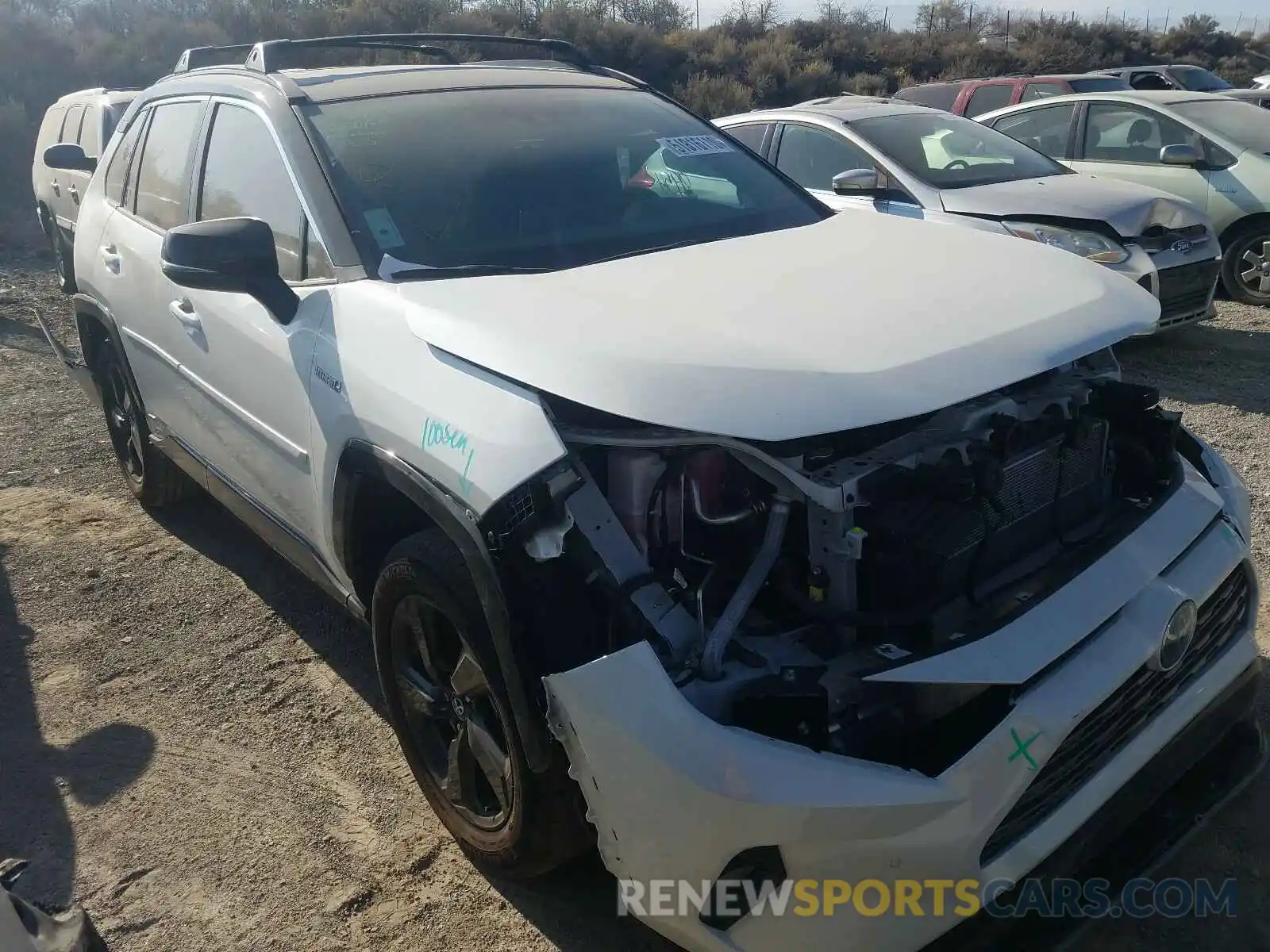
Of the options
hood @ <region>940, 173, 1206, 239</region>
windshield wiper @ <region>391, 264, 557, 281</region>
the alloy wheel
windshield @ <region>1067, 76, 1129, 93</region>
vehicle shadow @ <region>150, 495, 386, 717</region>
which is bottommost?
vehicle shadow @ <region>150, 495, 386, 717</region>

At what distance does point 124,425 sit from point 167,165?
151 centimetres

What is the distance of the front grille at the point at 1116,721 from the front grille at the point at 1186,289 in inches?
174

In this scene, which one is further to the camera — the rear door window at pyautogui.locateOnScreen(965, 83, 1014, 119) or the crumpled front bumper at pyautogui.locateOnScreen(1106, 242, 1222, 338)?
the rear door window at pyautogui.locateOnScreen(965, 83, 1014, 119)

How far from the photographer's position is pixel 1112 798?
2.27 metres

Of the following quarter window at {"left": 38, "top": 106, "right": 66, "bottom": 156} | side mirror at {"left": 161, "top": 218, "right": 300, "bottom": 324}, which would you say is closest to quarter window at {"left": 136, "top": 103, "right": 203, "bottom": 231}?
side mirror at {"left": 161, "top": 218, "right": 300, "bottom": 324}

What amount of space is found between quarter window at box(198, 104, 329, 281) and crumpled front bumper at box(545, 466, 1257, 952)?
5.40ft

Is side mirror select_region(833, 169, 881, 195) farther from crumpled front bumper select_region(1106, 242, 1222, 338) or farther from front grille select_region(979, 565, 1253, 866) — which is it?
front grille select_region(979, 565, 1253, 866)

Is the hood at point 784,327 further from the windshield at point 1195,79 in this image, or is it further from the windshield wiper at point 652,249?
the windshield at point 1195,79

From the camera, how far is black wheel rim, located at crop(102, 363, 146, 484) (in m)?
4.87

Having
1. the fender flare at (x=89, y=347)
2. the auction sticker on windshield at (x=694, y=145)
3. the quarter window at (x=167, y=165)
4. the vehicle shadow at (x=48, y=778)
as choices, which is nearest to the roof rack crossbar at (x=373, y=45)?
the quarter window at (x=167, y=165)

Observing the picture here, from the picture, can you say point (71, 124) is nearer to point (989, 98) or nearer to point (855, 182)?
point (855, 182)

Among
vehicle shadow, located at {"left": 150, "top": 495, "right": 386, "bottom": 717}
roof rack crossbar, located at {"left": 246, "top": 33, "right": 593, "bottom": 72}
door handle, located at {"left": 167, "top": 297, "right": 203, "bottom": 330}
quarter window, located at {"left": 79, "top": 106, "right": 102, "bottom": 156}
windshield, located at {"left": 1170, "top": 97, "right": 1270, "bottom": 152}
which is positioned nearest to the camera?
door handle, located at {"left": 167, "top": 297, "right": 203, "bottom": 330}

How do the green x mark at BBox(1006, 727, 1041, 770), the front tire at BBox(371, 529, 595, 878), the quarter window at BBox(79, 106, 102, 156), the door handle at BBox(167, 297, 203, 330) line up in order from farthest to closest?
1. the quarter window at BBox(79, 106, 102, 156)
2. the door handle at BBox(167, 297, 203, 330)
3. the front tire at BBox(371, 529, 595, 878)
4. the green x mark at BBox(1006, 727, 1041, 770)

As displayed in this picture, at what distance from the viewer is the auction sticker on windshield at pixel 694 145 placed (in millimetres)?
3711
